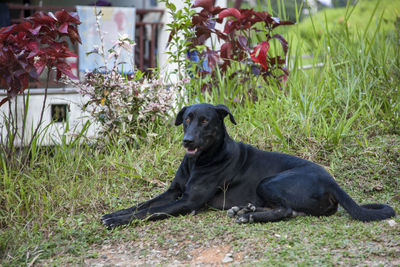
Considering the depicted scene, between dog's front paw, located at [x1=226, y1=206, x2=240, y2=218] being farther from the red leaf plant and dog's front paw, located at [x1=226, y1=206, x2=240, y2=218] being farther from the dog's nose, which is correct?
the red leaf plant

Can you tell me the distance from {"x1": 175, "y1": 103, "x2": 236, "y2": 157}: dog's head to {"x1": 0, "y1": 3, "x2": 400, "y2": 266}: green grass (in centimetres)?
55

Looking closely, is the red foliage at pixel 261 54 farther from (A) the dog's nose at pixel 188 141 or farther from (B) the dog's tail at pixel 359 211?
(B) the dog's tail at pixel 359 211

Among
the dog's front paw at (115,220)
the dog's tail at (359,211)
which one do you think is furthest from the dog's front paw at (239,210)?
the dog's front paw at (115,220)

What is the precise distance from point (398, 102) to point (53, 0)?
745cm

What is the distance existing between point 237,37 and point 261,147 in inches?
51.7

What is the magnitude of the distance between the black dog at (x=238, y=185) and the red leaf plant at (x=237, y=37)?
4.56ft

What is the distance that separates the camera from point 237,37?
4.93 meters

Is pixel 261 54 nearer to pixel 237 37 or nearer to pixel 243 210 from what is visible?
pixel 237 37

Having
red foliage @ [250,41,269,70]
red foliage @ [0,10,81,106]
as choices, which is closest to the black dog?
red foliage @ [0,10,81,106]

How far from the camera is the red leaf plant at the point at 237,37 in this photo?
4.69 metres

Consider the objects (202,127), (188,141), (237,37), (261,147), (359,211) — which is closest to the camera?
(359,211)

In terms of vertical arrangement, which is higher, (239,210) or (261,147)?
(261,147)

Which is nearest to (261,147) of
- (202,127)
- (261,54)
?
(261,54)

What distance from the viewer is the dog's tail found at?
3096 mm
